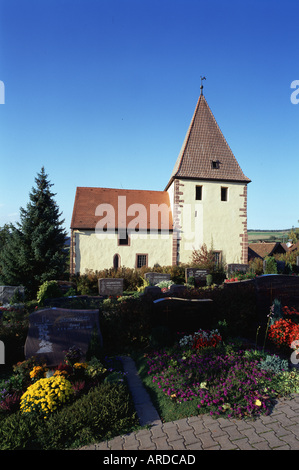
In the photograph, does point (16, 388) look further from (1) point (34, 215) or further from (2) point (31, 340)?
(1) point (34, 215)

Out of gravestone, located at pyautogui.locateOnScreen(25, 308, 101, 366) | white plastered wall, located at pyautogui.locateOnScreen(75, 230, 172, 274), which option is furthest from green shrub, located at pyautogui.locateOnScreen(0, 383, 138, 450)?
white plastered wall, located at pyautogui.locateOnScreen(75, 230, 172, 274)

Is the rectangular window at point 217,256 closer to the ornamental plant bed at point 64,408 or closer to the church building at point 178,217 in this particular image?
the church building at point 178,217

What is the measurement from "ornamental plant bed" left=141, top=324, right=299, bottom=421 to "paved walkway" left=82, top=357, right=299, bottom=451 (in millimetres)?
182

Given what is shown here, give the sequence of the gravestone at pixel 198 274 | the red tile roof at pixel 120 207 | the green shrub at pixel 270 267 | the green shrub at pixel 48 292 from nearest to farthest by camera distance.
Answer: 1. the green shrub at pixel 48 292
2. the gravestone at pixel 198 274
3. the green shrub at pixel 270 267
4. the red tile roof at pixel 120 207

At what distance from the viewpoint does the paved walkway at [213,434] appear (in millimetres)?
4094

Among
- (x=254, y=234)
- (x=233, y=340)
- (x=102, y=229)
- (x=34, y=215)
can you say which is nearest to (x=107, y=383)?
(x=233, y=340)

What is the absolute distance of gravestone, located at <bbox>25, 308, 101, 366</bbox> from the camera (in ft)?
23.0

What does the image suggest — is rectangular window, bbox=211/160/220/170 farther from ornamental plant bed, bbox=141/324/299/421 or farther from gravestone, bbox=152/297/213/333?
ornamental plant bed, bbox=141/324/299/421

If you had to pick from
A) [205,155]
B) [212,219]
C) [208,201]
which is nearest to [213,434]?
[212,219]

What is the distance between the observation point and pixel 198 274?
19062 millimetres

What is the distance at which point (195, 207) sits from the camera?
21688 millimetres

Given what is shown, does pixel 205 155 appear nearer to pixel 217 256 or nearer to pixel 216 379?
pixel 217 256

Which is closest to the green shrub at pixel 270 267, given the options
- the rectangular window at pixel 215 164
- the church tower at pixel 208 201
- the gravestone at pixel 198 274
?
the church tower at pixel 208 201
